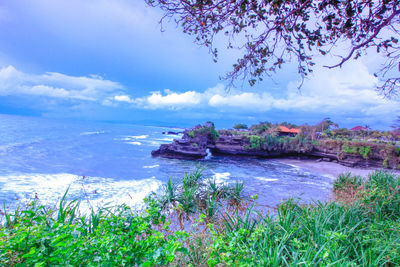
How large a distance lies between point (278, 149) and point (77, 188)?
1154 inches

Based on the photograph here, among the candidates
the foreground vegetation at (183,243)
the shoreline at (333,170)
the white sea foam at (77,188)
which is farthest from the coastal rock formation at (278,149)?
the foreground vegetation at (183,243)

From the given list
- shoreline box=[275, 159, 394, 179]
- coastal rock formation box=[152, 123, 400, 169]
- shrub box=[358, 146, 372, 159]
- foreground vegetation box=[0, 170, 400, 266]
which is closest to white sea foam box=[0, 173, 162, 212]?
foreground vegetation box=[0, 170, 400, 266]

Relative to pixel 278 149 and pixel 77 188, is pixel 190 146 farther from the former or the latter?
pixel 77 188

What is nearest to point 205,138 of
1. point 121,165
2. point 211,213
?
point 121,165

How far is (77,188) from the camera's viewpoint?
12602mm

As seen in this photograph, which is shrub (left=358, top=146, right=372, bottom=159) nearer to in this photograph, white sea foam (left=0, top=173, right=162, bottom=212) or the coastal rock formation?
the coastal rock formation

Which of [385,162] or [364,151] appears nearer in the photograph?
[385,162]

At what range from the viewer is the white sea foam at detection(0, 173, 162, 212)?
10539 mm

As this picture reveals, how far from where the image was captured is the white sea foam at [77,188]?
34.6 feet

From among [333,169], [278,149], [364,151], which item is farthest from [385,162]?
[278,149]

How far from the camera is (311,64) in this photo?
12.2ft

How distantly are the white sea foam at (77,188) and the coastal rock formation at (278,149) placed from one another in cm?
1260

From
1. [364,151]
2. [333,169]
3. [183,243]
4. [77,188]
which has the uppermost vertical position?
[183,243]

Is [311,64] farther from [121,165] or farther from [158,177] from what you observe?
[121,165]
